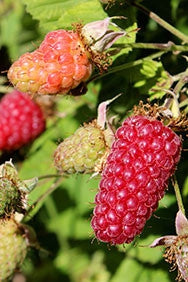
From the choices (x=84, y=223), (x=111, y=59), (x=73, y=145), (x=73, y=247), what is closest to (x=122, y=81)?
(x=111, y=59)

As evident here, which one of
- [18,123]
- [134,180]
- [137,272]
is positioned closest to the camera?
[134,180]

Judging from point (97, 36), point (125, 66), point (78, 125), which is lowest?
point (78, 125)

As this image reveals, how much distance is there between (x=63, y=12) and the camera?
2.25m

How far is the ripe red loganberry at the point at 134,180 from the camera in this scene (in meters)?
1.69

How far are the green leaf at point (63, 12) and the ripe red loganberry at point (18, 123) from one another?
60 cm

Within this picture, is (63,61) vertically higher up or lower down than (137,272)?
higher up

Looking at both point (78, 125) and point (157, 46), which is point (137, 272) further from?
point (157, 46)

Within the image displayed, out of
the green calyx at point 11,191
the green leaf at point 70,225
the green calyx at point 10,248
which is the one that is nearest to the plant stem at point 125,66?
the green calyx at point 11,191

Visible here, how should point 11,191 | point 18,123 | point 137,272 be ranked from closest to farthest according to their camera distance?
point 11,191
point 137,272
point 18,123

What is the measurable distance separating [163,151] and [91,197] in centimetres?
106

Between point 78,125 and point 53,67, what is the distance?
2.96 ft

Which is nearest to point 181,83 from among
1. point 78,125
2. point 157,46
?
point 157,46

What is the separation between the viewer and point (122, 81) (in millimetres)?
2281

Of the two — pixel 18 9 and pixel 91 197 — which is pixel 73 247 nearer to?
pixel 91 197
